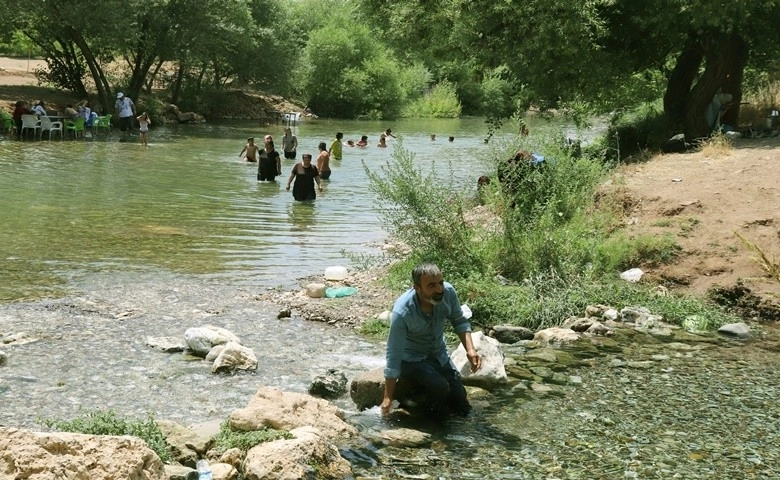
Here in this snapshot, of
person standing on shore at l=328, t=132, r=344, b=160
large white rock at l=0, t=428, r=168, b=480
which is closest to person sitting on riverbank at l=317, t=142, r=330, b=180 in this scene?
person standing on shore at l=328, t=132, r=344, b=160

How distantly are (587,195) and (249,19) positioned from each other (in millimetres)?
39135

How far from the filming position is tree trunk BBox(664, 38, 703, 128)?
76.2ft

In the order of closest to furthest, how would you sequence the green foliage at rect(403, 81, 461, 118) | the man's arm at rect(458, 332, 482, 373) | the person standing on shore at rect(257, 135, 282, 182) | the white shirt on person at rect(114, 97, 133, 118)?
the man's arm at rect(458, 332, 482, 373) → the person standing on shore at rect(257, 135, 282, 182) → the white shirt on person at rect(114, 97, 133, 118) → the green foliage at rect(403, 81, 461, 118)

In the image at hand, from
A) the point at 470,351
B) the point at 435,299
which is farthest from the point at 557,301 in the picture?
the point at 435,299

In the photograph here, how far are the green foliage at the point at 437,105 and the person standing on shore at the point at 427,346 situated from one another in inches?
2431

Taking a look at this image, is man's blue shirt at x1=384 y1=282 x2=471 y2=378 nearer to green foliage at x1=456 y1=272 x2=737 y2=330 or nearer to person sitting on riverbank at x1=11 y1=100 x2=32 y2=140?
green foliage at x1=456 y1=272 x2=737 y2=330

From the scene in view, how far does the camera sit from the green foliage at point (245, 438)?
266 inches

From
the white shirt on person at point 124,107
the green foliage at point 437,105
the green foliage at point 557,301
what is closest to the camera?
the green foliage at point 557,301

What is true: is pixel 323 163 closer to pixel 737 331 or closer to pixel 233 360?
pixel 737 331

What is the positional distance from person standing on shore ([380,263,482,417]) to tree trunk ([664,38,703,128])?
1676 centimetres

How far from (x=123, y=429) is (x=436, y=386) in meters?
2.59

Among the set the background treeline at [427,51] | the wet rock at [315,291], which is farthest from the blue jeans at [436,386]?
the background treeline at [427,51]

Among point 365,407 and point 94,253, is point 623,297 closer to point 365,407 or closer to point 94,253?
point 365,407

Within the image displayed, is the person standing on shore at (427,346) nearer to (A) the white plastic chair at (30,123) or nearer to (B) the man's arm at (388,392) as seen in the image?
(B) the man's arm at (388,392)
